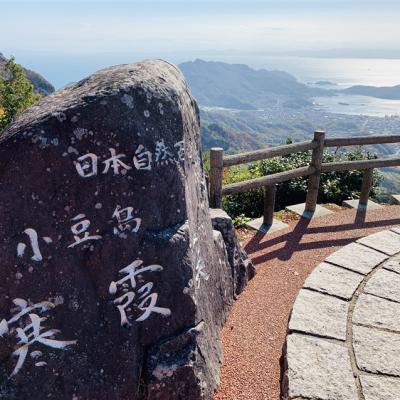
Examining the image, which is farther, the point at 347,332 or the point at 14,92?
the point at 14,92

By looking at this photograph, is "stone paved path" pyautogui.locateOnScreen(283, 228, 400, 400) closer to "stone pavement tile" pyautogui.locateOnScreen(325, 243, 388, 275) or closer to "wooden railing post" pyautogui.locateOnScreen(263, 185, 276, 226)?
"stone pavement tile" pyautogui.locateOnScreen(325, 243, 388, 275)

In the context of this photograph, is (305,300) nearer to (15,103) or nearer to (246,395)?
(246,395)

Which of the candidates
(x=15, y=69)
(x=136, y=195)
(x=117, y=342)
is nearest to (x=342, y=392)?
(x=117, y=342)

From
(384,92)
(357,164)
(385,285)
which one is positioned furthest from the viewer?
(384,92)

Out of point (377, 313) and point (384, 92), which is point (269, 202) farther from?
point (384, 92)

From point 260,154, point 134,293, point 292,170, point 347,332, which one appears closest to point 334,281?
point 347,332

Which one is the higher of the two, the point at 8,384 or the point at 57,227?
the point at 57,227

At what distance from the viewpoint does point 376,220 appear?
623 centimetres

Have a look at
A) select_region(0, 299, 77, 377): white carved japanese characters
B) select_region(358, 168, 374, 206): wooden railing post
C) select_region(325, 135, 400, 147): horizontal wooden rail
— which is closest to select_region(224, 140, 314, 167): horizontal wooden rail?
select_region(325, 135, 400, 147): horizontal wooden rail

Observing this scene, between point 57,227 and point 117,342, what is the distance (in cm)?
74

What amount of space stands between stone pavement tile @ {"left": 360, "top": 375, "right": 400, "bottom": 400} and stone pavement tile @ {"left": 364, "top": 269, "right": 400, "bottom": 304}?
1068 millimetres

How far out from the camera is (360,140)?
20.1ft

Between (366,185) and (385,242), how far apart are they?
199 centimetres

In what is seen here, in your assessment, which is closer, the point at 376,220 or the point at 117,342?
the point at 117,342
